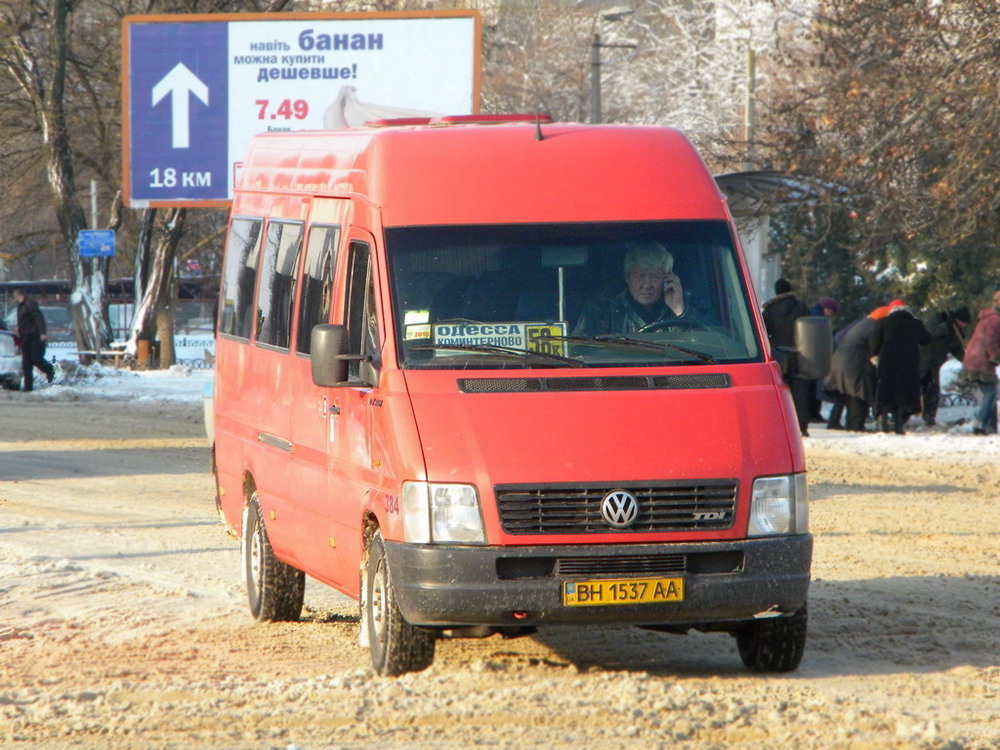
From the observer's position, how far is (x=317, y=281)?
27.2ft

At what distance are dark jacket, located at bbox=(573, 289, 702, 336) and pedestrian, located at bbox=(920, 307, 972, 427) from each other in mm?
15075

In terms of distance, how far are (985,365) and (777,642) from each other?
1341 cm

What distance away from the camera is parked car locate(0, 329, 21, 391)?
29078mm

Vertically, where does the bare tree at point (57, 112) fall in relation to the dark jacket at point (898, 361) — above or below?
above

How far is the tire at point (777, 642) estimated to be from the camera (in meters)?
7.25

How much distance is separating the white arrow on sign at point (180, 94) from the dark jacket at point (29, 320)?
3454mm

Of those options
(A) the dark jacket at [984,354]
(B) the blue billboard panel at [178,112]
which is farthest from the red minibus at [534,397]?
(B) the blue billboard panel at [178,112]

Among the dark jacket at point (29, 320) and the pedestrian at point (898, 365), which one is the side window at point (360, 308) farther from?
the dark jacket at point (29, 320)

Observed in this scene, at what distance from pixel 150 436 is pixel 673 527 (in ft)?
48.6

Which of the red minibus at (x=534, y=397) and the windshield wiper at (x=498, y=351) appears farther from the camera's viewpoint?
the windshield wiper at (x=498, y=351)

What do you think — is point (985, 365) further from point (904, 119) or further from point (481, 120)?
point (481, 120)

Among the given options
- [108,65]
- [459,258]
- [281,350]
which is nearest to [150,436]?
[281,350]

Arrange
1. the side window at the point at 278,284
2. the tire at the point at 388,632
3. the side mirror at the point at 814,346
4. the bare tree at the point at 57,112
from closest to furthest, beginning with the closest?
the tire at the point at 388,632 → the side mirror at the point at 814,346 → the side window at the point at 278,284 → the bare tree at the point at 57,112

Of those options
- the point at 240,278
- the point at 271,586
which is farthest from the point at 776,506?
the point at 240,278
